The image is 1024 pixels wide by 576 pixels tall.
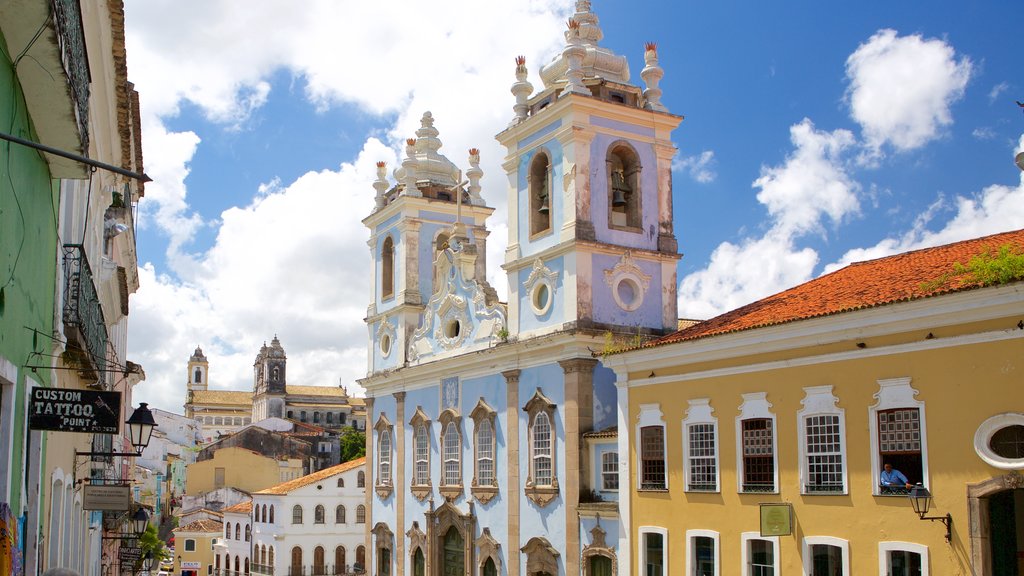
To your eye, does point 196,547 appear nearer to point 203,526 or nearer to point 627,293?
point 203,526

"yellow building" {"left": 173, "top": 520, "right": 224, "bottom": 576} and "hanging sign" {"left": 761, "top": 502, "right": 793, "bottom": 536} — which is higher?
"hanging sign" {"left": 761, "top": 502, "right": 793, "bottom": 536}

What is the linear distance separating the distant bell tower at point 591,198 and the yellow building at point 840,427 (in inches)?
146

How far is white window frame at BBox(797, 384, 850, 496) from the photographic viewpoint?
49.2 feet

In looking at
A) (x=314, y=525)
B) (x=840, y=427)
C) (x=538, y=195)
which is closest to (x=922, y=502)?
(x=840, y=427)

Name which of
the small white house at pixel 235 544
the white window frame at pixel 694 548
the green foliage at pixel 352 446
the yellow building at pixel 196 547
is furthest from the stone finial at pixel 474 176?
the green foliage at pixel 352 446

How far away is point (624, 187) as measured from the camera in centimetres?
2366

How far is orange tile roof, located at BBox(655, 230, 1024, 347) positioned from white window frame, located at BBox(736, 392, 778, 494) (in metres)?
1.12

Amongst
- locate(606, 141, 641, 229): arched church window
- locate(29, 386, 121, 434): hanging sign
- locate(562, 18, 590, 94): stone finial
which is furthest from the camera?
locate(606, 141, 641, 229): arched church window

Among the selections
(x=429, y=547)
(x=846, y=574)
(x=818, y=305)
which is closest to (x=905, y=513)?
(x=846, y=574)

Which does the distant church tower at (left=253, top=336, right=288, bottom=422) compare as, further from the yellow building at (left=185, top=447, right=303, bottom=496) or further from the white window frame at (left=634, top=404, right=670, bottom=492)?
the white window frame at (left=634, top=404, right=670, bottom=492)

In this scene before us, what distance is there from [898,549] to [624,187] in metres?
11.5

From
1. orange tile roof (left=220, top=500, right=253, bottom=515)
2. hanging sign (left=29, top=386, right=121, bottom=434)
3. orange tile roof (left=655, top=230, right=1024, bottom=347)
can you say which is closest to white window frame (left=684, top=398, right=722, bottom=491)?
orange tile roof (left=655, top=230, right=1024, bottom=347)

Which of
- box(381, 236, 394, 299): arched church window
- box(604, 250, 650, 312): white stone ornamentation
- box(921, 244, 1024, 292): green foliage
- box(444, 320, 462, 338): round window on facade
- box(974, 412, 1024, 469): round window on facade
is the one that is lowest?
box(974, 412, 1024, 469): round window on facade

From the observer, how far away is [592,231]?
74.4 feet
